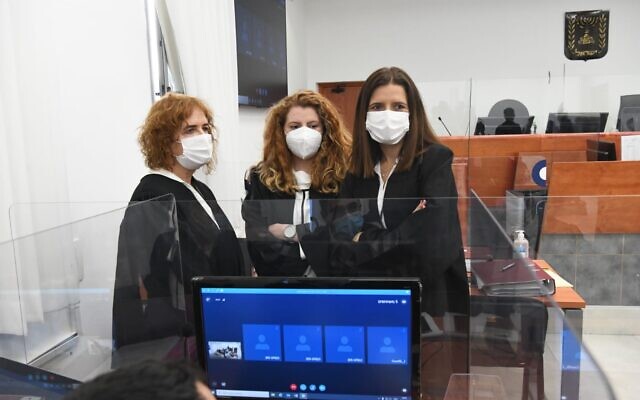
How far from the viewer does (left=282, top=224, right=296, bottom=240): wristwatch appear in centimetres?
127

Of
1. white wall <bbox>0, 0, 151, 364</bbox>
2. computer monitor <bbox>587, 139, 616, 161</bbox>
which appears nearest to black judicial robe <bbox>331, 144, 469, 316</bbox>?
white wall <bbox>0, 0, 151, 364</bbox>

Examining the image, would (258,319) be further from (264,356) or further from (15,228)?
(15,228)

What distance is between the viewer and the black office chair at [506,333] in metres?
1.17

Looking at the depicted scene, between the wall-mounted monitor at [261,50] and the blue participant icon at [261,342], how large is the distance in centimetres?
374

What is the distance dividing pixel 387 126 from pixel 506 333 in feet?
2.09

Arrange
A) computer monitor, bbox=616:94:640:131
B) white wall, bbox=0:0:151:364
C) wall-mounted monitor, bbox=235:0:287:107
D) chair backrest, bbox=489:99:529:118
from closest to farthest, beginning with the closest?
white wall, bbox=0:0:151:364 → wall-mounted monitor, bbox=235:0:287:107 → chair backrest, bbox=489:99:529:118 → computer monitor, bbox=616:94:640:131

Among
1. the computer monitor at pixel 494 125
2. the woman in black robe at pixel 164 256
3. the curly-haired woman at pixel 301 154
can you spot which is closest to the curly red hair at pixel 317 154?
the curly-haired woman at pixel 301 154

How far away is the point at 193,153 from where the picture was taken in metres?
1.66

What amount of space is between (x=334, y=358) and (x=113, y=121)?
1933 millimetres

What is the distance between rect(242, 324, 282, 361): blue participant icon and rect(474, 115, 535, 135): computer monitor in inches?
168

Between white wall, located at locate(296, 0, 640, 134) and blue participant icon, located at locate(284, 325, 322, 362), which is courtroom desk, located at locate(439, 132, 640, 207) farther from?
blue participant icon, located at locate(284, 325, 322, 362)

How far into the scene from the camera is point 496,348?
1.23 m

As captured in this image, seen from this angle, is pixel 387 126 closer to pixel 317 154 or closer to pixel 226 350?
pixel 317 154

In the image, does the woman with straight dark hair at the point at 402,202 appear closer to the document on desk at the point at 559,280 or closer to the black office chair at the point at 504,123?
the document on desk at the point at 559,280
